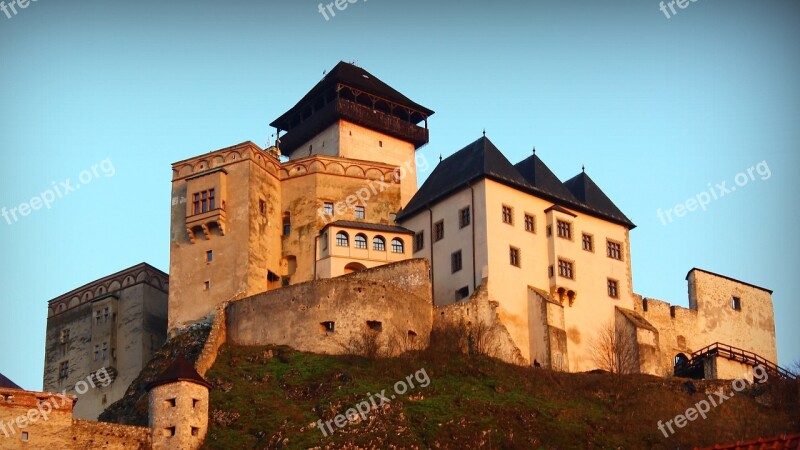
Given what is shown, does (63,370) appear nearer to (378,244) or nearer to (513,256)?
(378,244)

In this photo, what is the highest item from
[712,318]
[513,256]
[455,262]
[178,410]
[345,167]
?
[345,167]

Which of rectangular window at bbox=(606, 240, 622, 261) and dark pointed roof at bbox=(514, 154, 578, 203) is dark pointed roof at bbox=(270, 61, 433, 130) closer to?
dark pointed roof at bbox=(514, 154, 578, 203)

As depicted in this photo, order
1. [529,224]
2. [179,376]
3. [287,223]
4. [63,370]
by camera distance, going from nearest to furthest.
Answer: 1. [179,376]
2. [529,224]
3. [287,223]
4. [63,370]

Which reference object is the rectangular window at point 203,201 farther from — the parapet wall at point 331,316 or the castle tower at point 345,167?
the parapet wall at point 331,316

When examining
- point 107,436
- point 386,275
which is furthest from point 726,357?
point 107,436

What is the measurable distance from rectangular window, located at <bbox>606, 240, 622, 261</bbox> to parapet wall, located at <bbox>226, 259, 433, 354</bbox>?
13995 mm

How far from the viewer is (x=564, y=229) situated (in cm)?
7462

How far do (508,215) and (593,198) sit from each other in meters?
7.86

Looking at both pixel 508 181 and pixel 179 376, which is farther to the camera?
pixel 508 181

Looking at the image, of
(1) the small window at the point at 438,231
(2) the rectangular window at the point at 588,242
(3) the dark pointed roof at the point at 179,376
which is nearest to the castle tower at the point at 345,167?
(1) the small window at the point at 438,231

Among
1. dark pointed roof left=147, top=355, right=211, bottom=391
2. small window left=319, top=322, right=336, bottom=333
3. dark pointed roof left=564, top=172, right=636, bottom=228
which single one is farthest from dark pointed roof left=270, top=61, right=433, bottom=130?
dark pointed roof left=147, top=355, right=211, bottom=391

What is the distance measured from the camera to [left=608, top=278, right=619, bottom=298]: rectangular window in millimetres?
75188

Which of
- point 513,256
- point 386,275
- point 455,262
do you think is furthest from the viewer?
point 455,262

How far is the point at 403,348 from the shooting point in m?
65.8
